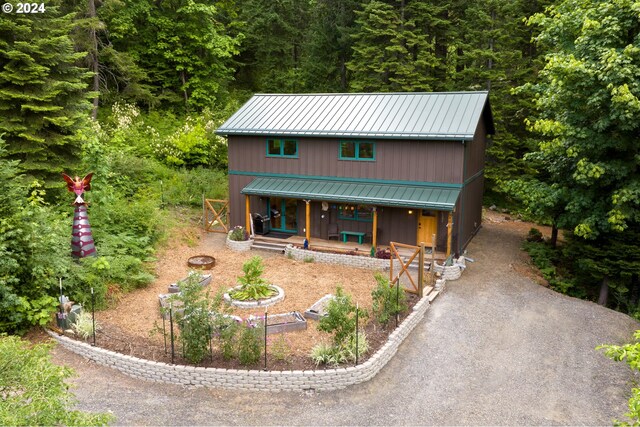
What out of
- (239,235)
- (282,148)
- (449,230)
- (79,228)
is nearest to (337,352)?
(449,230)

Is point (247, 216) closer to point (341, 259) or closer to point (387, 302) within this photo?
point (341, 259)

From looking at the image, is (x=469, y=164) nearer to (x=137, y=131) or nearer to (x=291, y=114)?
(x=291, y=114)

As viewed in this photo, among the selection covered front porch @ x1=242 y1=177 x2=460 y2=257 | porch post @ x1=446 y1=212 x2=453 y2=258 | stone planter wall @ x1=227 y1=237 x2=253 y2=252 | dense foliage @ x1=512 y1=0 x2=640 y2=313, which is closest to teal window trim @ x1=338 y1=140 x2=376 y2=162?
covered front porch @ x1=242 y1=177 x2=460 y2=257

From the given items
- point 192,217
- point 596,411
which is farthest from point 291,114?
point 596,411

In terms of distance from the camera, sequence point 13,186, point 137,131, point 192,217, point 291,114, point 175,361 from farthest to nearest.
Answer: point 137,131, point 192,217, point 291,114, point 13,186, point 175,361

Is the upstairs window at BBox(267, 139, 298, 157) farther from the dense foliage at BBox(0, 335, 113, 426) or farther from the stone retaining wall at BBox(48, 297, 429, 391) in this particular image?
the dense foliage at BBox(0, 335, 113, 426)
